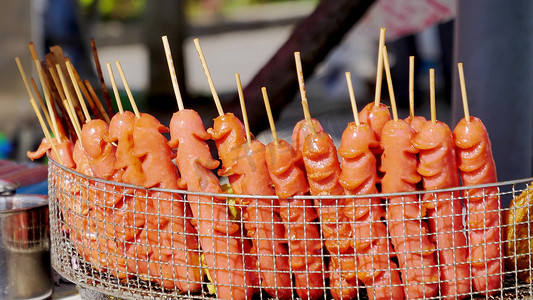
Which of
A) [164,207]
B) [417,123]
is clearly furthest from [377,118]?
[164,207]

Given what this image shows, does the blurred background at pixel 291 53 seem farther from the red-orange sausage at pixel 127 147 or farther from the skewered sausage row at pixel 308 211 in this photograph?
the red-orange sausage at pixel 127 147

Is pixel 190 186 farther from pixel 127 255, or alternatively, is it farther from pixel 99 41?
pixel 99 41

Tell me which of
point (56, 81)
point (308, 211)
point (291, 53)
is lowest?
point (308, 211)

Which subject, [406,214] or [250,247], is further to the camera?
[250,247]

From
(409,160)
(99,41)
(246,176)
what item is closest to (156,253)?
(246,176)

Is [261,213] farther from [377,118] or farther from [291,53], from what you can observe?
[291,53]

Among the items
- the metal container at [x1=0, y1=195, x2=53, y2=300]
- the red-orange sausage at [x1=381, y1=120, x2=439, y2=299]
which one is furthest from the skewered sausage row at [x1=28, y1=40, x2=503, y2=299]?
the metal container at [x1=0, y1=195, x2=53, y2=300]
